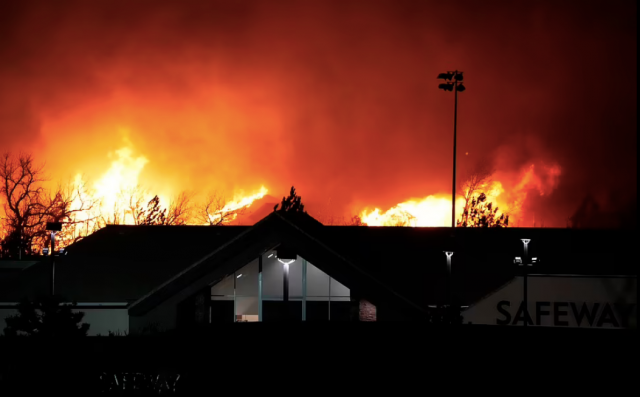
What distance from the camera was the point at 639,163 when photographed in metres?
15.5

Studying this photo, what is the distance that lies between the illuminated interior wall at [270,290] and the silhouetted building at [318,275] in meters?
0.04

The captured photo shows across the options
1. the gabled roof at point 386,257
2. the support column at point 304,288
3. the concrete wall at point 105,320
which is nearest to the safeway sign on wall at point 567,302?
the gabled roof at point 386,257

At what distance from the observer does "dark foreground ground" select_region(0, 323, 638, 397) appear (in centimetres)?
1225

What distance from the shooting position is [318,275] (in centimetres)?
3744

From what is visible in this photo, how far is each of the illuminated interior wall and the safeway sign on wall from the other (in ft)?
27.0

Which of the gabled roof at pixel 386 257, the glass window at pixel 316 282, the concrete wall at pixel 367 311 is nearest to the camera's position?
the concrete wall at pixel 367 311

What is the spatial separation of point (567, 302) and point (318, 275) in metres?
13.8

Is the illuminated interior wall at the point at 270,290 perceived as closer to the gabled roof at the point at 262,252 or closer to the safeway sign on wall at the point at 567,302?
the gabled roof at the point at 262,252

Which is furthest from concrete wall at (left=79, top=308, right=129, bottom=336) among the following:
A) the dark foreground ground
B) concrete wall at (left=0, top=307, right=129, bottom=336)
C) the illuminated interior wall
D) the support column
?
the dark foreground ground

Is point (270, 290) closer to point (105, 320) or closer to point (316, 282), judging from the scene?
point (316, 282)

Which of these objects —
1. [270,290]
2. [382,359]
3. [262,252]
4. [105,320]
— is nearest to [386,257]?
[270,290]

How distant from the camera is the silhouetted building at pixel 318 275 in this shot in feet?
119

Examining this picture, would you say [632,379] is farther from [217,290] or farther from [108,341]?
[217,290]

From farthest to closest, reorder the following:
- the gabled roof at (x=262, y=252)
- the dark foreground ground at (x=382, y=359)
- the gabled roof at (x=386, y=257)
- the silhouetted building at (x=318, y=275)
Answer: the gabled roof at (x=386, y=257) < the silhouetted building at (x=318, y=275) < the gabled roof at (x=262, y=252) < the dark foreground ground at (x=382, y=359)
